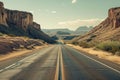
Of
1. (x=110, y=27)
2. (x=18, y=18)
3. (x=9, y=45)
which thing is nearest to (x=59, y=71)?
(x=9, y=45)

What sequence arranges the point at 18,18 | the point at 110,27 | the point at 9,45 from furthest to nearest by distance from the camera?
the point at 18,18
the point at 110,27
the point at 9,45

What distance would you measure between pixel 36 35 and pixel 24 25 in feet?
34.7

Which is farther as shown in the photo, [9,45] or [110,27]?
[110,27]

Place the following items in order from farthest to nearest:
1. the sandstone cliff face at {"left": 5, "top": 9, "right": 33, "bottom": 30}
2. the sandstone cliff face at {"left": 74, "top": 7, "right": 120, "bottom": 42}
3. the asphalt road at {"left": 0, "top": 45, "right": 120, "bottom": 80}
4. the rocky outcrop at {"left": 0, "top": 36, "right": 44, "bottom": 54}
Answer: the sandstone cliff face at {"left": 5, "top": 9, "right": 33, "bottom": 30}
the sandstone cliff face at {"left": 74, "top": 7, "right": 120, "bottom": 42}
the rocky outcrop at {"left": 0, "top": 36, "right": 44, "bottom": 54}
the asphalt road at {"left": 0, "top": 45, "right": 120, "bottom": 80}

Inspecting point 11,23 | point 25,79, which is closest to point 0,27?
point 11,23

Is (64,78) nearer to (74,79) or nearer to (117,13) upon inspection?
(74,79)

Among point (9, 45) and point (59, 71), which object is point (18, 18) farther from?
point (59, 71)

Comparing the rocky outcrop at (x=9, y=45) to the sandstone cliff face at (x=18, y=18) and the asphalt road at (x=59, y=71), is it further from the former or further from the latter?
the sandstone cliff face at (x=18, y=18)

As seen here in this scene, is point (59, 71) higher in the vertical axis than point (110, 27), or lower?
lower

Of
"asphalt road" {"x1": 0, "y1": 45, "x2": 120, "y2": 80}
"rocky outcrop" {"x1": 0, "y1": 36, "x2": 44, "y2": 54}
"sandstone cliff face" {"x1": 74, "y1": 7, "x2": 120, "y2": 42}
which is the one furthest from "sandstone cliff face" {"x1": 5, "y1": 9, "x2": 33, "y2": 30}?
"asphalt road" {"x1": 0, "y1": 45, "x2": 120, "y2": 80}

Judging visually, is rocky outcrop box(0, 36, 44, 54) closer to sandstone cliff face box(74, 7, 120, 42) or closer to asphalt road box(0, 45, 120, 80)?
asphalt road box(0, 45, 120, 80)

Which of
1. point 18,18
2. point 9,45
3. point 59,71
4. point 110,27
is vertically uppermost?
point 18,18

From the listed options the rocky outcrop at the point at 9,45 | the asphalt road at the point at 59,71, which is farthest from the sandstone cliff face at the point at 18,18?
the asphalt road at the point at 59,71

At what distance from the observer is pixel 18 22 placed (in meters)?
164
